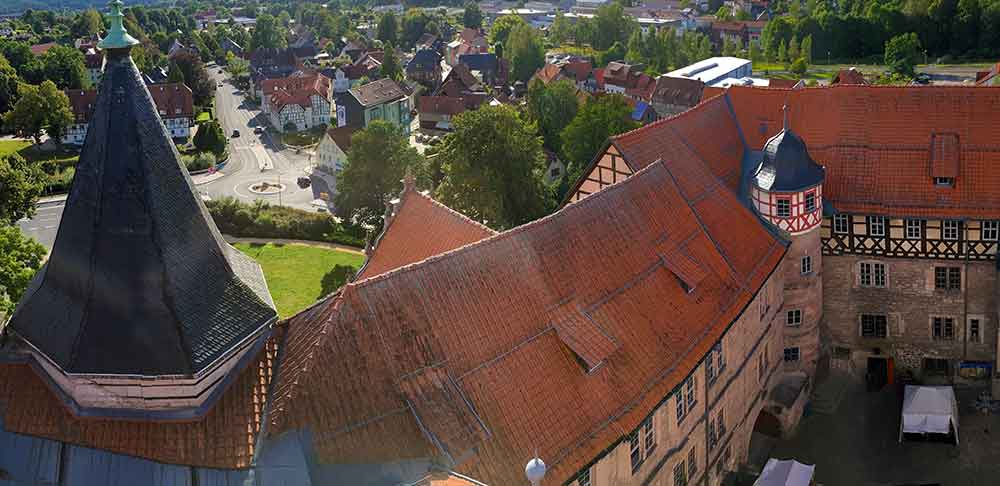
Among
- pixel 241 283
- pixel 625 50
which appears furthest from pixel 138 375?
pixel 625 50

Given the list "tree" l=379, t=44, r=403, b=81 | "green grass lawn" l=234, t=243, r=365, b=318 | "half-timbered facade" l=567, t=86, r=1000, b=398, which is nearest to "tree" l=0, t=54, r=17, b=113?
"tree" l=379, t=44, r=403, b=81

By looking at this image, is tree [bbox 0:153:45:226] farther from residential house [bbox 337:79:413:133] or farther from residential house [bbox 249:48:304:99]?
residential house [bbox 249:48:304:99]

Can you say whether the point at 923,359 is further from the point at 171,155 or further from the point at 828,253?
the point at 171,155

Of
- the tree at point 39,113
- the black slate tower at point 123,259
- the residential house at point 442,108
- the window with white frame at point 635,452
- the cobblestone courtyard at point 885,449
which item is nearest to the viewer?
the black slate tower at point 123,259

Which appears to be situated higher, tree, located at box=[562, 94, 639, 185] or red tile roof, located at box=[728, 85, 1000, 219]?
red tile roof, located at box=[728, 85, 1000, 219]

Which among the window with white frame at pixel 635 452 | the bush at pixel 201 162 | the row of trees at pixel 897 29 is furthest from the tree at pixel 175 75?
the window with white frame at pixel 635 452

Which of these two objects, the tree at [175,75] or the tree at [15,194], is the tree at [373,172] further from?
the tree at [175,75]
